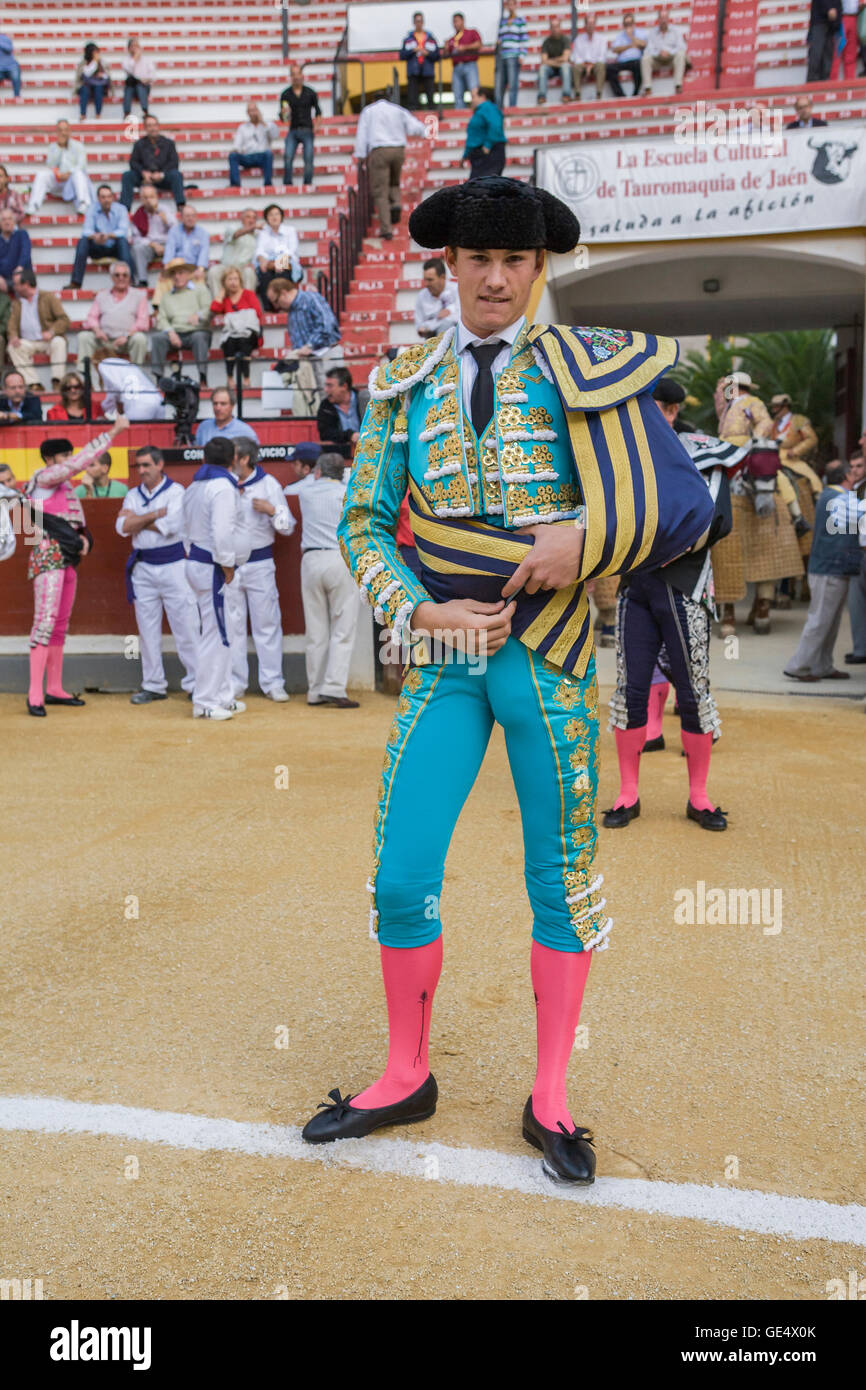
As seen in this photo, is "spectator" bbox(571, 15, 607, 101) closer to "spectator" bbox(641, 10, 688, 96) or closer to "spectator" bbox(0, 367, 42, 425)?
"spectator" bbox(641, 10, 688, 96)

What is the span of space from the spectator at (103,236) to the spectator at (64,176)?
3.40 ft

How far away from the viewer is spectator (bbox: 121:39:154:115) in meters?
16.7

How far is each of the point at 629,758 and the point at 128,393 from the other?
23.4 ft

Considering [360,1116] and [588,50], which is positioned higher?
[588,50]

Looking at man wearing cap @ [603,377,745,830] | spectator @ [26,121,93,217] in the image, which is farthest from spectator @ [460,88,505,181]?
man wearing cap @ [603,377,745,830]

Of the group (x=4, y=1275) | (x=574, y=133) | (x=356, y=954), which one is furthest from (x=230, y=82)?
(x=4, y=1275)

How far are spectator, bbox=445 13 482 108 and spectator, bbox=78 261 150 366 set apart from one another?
5623mm

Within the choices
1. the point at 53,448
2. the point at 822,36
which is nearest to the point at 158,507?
the point at 53,448

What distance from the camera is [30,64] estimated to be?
17906 millimetres

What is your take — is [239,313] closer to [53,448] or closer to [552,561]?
[53,448]

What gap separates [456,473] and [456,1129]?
137 cm

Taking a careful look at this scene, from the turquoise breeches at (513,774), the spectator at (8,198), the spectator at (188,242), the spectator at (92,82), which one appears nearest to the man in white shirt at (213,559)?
the turquoise breeches at (513,774)

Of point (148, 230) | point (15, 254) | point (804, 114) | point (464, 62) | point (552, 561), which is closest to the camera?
point (552, 561)

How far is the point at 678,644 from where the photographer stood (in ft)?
15.8
